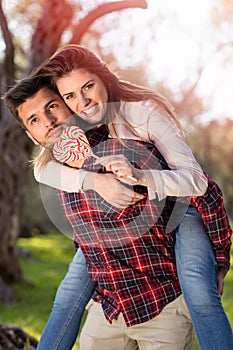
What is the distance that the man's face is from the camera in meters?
2.29

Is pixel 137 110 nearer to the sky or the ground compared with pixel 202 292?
nearer to the sky

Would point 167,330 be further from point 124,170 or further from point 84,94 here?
point 84,94

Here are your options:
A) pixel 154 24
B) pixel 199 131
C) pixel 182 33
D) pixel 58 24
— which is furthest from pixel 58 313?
pixel 199 131

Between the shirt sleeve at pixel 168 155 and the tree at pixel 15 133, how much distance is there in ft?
9.91

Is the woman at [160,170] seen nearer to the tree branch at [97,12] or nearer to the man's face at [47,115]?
the man's face at [47,115]

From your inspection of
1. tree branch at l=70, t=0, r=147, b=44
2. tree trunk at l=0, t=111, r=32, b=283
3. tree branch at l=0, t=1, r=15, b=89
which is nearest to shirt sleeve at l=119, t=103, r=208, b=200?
tree branch at l=70, t=0, r=147, b=44

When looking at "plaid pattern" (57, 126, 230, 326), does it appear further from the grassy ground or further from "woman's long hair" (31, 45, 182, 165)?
the grassy ground

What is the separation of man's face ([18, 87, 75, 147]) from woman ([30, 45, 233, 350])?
0.04 m

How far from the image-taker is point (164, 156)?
2203 millimetres

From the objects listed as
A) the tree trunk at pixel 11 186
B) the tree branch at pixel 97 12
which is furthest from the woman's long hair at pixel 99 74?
the tree trunk at pixel 11 186

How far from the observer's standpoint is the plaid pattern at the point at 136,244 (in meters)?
2.24

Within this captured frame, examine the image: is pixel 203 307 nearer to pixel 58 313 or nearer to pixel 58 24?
pixel 58 313

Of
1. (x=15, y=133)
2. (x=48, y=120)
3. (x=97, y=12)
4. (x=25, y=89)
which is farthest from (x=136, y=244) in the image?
(x=15, y=133)

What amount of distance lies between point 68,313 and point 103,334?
20 centimetres
